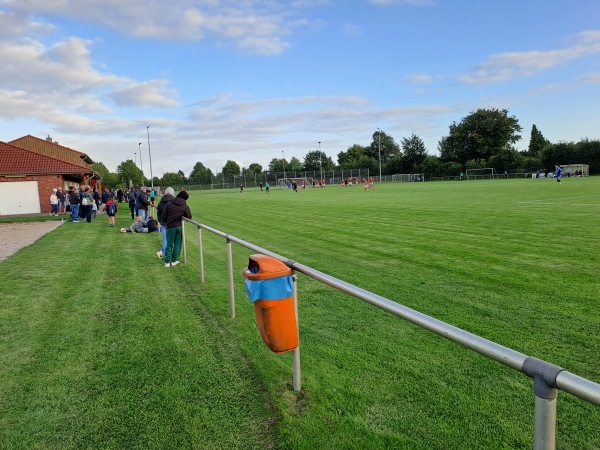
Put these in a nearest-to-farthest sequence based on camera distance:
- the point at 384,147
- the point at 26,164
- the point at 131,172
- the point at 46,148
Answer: the point at 26,164 < the point at 46,148 < the point at 131,172 < the point at 384,147

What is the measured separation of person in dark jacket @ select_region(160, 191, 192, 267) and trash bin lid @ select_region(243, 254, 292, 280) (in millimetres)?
6212

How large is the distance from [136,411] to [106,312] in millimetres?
3191

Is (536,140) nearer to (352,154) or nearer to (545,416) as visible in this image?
(352,154)

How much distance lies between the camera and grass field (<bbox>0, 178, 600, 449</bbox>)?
10.6ft

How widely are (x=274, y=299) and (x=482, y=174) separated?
282 ft

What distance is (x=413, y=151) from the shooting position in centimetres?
10375

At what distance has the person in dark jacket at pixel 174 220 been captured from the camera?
9.52 m

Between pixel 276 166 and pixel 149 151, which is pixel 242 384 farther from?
pixel 276 166

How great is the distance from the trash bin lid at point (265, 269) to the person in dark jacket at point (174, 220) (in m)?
6.21

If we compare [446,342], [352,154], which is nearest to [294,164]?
[352,154]

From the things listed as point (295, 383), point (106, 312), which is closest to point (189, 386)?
point (295, 383)

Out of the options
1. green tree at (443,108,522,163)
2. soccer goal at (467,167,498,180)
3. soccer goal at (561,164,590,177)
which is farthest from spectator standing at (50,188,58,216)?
green tree at (443,108,522,163)

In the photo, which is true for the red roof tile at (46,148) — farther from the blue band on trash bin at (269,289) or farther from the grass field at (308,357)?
the blue band on trash bin at (269,289)

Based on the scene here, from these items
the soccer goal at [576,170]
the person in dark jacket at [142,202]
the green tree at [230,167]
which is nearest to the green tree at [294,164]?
the green tree at [230,167]
